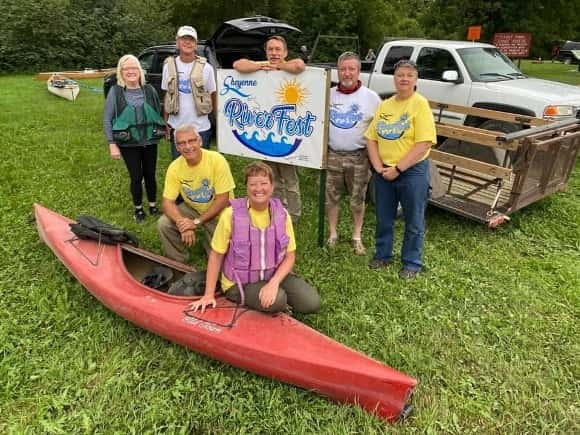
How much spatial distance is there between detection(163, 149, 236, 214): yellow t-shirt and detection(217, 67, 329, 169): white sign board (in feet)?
2.17

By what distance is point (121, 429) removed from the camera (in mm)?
2816

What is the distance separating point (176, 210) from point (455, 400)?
9.01ft

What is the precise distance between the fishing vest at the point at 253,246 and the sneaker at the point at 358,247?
5.42 feet

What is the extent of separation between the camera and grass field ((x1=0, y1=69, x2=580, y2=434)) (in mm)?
2873

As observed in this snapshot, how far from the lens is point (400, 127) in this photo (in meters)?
3.84

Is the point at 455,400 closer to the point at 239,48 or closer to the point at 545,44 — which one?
the point at 239,48

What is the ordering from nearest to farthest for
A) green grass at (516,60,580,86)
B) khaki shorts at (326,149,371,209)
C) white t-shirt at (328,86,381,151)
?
white t-shirt at (328,86,381,151) < khaki shorts at (326,149,371,209) < green grass at (516,60,580,86)

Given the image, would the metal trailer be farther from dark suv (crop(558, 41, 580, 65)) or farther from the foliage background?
dark suv (crop(558, 41, 580, 65))

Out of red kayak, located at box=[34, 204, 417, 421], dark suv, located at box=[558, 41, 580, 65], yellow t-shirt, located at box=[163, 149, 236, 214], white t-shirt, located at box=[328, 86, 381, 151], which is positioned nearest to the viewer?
red kayak, located at box=[34, 204, 417, 421]

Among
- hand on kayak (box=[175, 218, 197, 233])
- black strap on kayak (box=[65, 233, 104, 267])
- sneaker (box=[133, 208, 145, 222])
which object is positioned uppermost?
hand on kayak (box=[175, 218, 197, 233])

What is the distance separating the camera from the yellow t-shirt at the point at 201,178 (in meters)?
4.16

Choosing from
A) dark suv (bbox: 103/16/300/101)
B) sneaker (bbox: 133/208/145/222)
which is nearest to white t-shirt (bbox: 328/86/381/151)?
sneaker (bbox: 133/208/145/222)

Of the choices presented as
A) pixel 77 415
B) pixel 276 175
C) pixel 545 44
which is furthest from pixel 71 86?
pixel 545 44

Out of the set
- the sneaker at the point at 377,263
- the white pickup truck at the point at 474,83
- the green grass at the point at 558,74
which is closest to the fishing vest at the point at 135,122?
the sneaker at the point at 377,263
